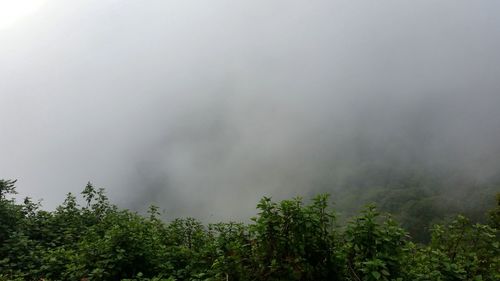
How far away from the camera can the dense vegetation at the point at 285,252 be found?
636cm

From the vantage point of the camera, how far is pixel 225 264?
685cm

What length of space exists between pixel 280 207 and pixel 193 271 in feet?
10.5

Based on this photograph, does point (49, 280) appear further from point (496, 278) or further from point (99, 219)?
point (496, 278)

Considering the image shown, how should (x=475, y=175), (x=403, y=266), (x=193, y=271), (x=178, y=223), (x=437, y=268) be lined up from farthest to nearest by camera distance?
1. (x=475, y=175)
2. (x=178, y=223)
3. (x=193, y=271)
4. (x=437, y=268)
5. (x=403, y=266)

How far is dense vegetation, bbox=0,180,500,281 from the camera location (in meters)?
6.36

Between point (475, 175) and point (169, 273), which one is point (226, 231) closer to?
point (169, 273)

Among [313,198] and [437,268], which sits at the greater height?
[313,198]

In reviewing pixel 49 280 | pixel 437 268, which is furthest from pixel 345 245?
pixel 49 280

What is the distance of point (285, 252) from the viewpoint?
264 inches

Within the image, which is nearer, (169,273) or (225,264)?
(225,264)

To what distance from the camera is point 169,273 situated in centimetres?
935

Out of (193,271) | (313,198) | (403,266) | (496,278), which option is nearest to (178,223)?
(193,271)

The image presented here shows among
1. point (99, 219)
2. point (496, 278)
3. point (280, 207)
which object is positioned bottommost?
point (496, 278)

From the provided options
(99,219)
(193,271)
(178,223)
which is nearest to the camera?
(193,271)
